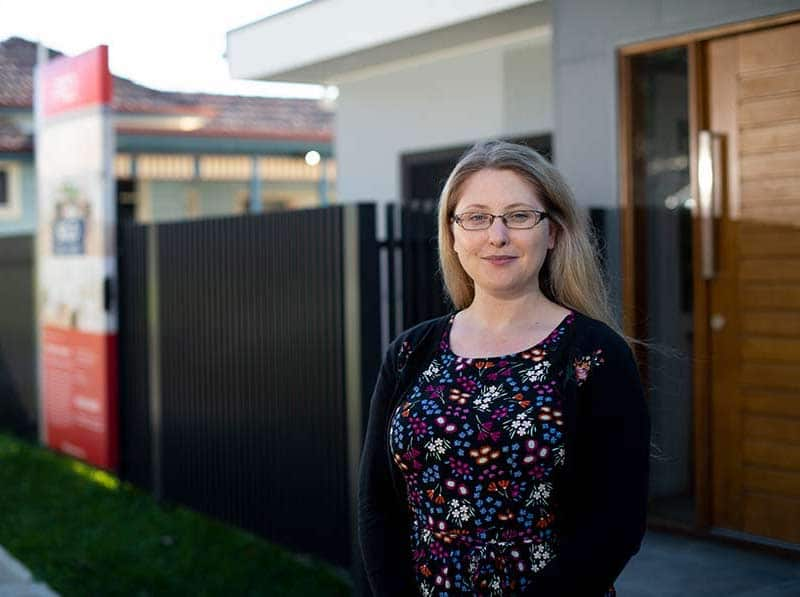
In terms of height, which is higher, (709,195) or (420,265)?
(709,195)

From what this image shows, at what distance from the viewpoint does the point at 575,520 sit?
271 cm

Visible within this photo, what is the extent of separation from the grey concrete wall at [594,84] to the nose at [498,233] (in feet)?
11.8

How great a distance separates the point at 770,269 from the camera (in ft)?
18.6

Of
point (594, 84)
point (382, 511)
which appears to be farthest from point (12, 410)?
point (382, 511)

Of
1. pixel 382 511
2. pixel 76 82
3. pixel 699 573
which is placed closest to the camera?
pixel 382 511

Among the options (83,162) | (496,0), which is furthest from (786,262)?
(83,162)

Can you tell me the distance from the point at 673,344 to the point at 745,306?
2.51 feet

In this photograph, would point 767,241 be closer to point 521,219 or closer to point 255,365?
point 255,365

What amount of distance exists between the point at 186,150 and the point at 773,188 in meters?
20.0

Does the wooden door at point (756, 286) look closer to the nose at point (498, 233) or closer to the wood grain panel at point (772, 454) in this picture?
the wood grain panel at point (772, 454)

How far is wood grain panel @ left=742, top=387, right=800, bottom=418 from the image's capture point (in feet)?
18.3

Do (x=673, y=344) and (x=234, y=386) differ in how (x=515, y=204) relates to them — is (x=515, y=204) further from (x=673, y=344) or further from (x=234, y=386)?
(x=234, y=386)

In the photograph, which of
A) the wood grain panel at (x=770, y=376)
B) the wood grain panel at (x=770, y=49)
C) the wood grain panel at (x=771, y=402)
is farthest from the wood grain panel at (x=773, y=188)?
the wood grain panel at (x=771, y=402)

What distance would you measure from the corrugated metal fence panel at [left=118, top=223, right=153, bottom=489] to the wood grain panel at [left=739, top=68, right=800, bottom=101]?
4.62 meters
